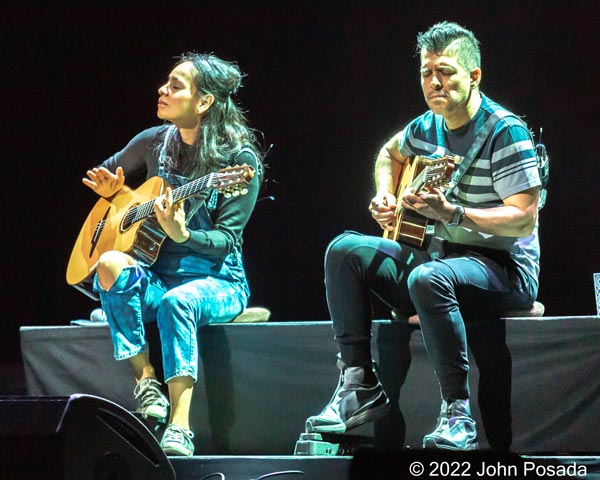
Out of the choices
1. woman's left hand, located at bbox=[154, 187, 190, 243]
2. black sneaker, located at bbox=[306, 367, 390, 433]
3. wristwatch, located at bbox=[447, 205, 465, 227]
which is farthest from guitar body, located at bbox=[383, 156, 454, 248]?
woman's left hand, located at bbox=[154, 187, 190, 243]

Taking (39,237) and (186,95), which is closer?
(186,95)

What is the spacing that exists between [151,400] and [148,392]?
1.4 inches

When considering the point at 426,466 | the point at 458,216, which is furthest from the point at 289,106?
the point at 426,466

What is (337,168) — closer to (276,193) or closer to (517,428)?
(276,193)

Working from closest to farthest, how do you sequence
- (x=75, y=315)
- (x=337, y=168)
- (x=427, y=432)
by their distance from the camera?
1. (x=427, y=432)
2. (x=337, y=168)
3. (x=75, y=315)

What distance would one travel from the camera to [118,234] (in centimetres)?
320

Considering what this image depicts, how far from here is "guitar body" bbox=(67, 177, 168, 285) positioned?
310 cm

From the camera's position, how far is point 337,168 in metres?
3.86

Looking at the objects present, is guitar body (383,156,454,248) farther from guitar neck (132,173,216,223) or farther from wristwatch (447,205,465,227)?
guitar neck (132,173,216,223)

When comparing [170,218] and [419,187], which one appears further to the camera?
[170,218]

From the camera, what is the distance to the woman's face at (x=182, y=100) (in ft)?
10.7

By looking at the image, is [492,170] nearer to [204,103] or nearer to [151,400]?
[204,103]

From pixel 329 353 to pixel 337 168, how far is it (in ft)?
3.78

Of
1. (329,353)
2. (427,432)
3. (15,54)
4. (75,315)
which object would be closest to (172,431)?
(329,353)
